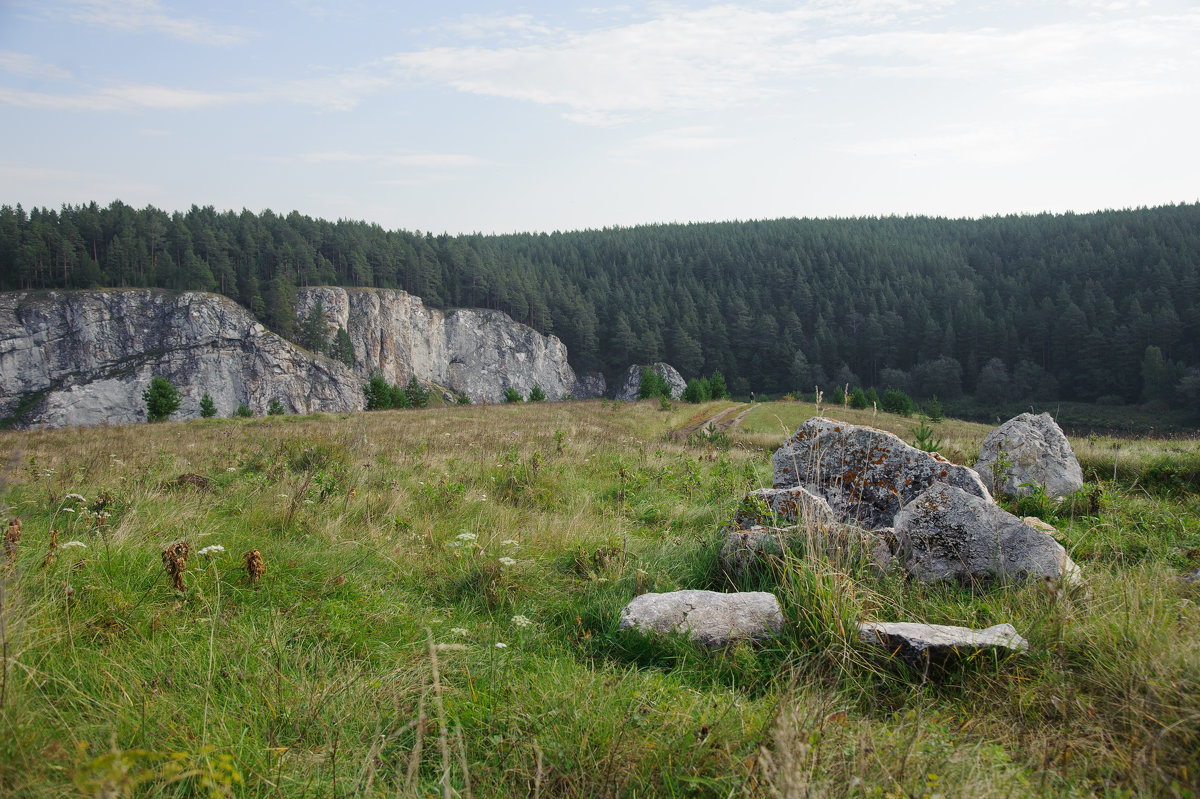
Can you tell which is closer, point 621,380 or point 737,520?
point 737,520

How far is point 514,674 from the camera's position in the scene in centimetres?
281

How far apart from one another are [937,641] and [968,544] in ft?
4.45

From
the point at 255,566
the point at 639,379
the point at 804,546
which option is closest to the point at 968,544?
the point at 804,546

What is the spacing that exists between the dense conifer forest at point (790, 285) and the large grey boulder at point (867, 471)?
89.7m

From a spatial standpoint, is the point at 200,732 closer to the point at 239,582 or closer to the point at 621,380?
the point at 239,582

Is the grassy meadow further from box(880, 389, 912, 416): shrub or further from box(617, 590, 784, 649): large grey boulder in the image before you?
box(880, 389, 912, 416): shrub

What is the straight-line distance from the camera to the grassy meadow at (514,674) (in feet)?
6.69

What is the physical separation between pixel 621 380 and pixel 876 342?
46.8m

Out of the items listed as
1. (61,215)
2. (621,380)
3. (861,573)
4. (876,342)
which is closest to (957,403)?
(876,342)

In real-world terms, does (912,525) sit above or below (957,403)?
above

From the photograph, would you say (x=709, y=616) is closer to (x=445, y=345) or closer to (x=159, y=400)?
(x=159, y=400)

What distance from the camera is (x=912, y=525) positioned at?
4094mm

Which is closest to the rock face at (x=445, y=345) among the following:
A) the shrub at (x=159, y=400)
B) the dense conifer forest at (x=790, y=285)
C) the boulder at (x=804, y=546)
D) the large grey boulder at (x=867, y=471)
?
the dense conifer forest at (x=790, y=285)

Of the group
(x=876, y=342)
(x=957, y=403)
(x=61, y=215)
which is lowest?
(x=957, y=403)
